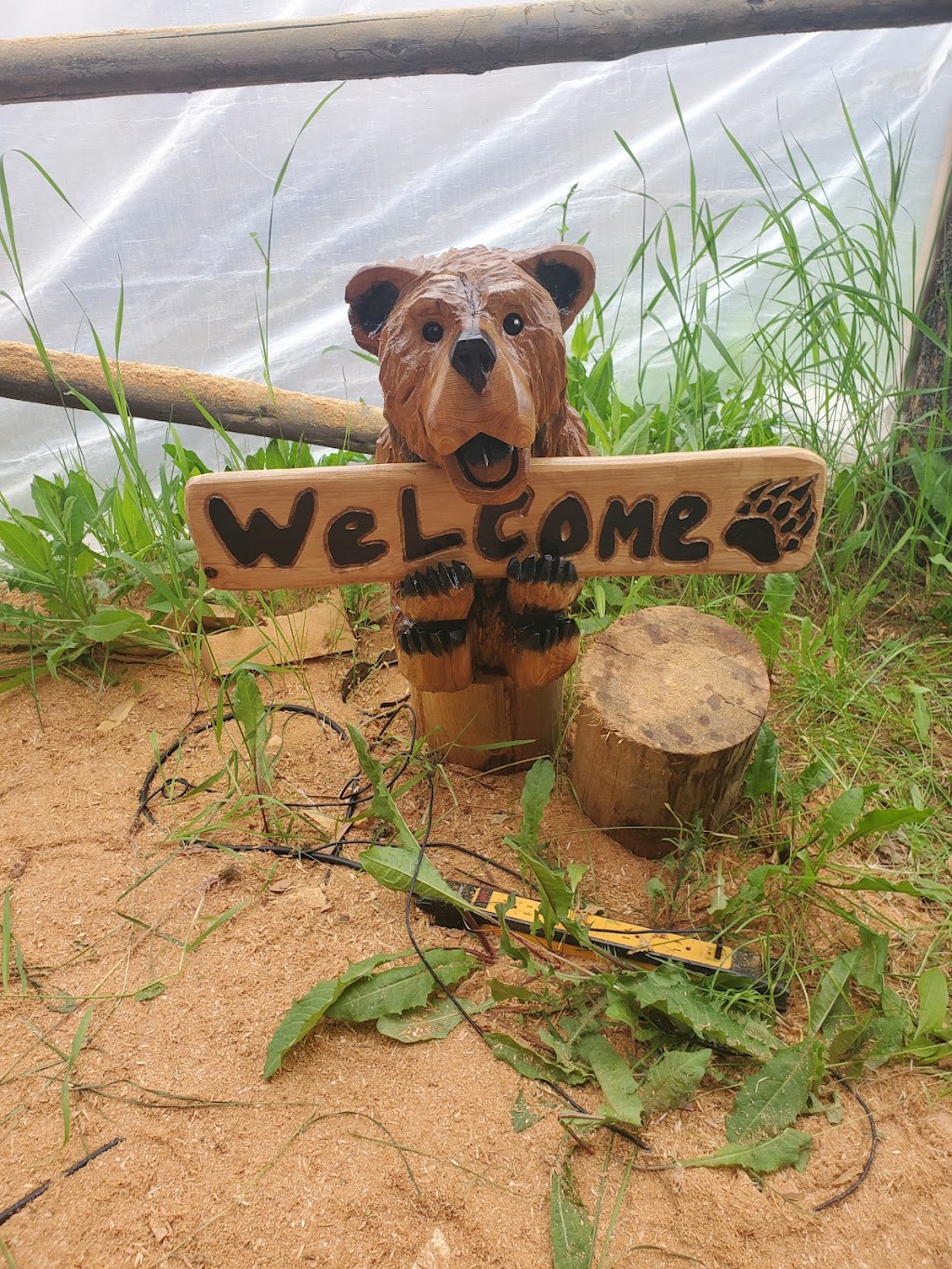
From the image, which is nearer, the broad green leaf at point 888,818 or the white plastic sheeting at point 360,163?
the broad green leaf at point 888,818

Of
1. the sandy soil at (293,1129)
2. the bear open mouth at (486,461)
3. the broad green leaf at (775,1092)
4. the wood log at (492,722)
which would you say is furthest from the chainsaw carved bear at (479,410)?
the broad green leaf at (775,1092)

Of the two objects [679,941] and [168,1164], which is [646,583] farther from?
[168,1164]

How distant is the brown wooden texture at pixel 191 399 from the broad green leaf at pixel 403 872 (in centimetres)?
137

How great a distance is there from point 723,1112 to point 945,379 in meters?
1.96

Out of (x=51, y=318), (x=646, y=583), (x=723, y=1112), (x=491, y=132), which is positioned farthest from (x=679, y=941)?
(x=51, y=318)

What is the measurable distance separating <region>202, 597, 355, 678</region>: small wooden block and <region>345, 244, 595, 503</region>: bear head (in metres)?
0.91

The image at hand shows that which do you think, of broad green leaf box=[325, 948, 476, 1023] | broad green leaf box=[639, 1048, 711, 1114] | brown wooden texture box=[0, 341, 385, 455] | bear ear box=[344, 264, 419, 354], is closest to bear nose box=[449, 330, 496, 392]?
bear ear box=[344, 264, 419, 354]

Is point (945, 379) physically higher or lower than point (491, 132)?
lower

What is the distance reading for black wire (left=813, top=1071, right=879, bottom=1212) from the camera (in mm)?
1201

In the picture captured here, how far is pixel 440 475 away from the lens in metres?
1.48

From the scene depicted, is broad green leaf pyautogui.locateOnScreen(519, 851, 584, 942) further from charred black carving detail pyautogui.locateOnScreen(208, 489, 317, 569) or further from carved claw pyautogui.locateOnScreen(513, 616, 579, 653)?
charred black carving detail pyautogui.locateOnScreen(208, 489, 317, 569)

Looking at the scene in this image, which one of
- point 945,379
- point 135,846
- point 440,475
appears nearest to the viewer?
point 440,475

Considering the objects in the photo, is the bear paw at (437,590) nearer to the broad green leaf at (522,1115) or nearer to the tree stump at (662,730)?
the tree stump at (662,730)

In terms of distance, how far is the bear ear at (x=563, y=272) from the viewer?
1.54 meters
